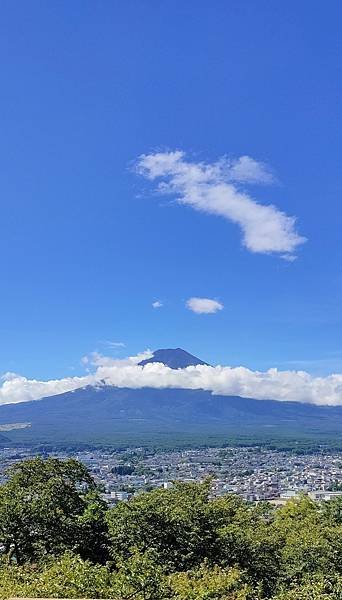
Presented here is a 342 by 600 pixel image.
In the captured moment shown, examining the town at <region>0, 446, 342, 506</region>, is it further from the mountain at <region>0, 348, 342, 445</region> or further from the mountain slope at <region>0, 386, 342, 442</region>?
the mountain slope at <region>0, 386, 342, 442</region>

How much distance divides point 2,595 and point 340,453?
333 ft

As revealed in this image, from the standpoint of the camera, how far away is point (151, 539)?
12125mm

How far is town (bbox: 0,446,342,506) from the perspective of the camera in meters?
44.3

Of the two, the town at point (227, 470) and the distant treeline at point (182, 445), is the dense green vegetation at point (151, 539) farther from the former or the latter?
the distant treeline at point (182, 445)

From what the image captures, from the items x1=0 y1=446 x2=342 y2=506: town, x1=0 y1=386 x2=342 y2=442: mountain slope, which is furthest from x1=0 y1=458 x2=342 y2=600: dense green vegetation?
x1=0 y1=386 x2=342 y2=442: mountain slope

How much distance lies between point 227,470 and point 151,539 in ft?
191

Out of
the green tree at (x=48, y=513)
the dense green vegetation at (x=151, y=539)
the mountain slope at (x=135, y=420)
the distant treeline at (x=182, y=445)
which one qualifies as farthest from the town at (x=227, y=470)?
the mountain slope at (x=135, y=420)

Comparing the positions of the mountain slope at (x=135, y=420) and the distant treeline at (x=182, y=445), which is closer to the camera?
the distant treeline at (x=182, y=445)

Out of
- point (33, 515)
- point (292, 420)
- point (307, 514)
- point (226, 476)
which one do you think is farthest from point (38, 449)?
point (292, 420)

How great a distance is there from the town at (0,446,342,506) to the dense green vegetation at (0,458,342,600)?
1773 cm

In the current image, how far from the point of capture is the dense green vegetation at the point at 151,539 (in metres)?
10.8

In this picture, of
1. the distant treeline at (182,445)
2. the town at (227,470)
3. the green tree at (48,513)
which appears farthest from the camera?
the distant treeline at (182,445)

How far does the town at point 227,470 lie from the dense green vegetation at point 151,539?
17.7 m

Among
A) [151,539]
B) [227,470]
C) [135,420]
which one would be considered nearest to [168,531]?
[151,539]
